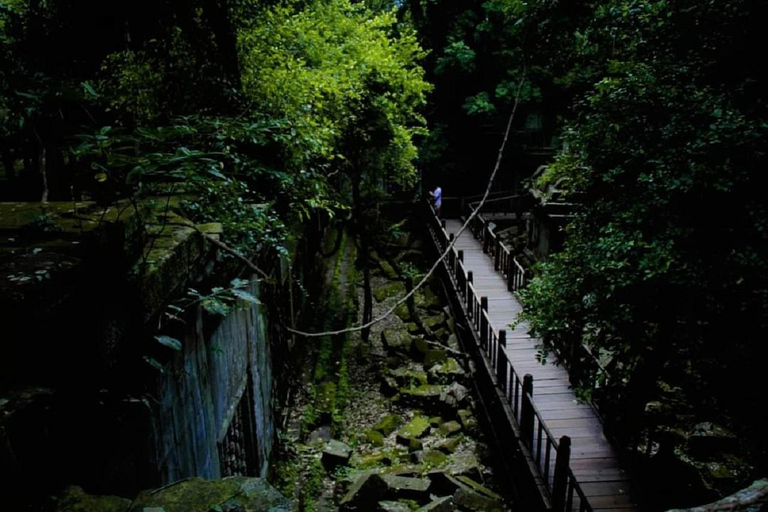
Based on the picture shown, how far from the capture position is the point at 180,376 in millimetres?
4613

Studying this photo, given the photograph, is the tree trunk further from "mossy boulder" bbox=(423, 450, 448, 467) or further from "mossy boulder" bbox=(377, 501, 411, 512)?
"mossy boulder" bbox=(377, 501, 411, 512)

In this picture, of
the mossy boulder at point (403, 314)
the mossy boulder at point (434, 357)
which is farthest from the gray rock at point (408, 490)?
the mossy boulder at point (403, 314)

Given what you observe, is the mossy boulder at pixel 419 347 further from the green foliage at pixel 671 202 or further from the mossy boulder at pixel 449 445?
the green foliage at pixel 671 202

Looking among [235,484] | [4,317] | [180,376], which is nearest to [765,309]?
[235,484]

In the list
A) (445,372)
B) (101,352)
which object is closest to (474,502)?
(445,372)

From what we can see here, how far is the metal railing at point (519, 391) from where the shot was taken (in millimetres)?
7422

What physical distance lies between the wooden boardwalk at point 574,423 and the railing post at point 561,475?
71cm

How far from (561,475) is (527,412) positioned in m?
1.71

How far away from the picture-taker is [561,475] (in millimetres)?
7402

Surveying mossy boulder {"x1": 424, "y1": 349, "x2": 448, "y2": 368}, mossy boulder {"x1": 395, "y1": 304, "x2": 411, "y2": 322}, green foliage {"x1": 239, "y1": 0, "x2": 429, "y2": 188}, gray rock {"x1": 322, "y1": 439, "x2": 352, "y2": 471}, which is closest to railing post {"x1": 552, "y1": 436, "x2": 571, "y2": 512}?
gray rock {"x1": 322, "y1": 439, "x2": 352, "y2": 471}

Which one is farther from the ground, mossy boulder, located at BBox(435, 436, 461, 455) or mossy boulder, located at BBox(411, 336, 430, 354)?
mossy boulder, located at BBox(411, 336, 430, 354)

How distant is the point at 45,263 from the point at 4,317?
1.51 feet

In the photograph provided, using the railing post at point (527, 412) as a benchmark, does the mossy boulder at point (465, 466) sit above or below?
below

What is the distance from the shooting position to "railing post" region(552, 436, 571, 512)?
7305 millimetres
